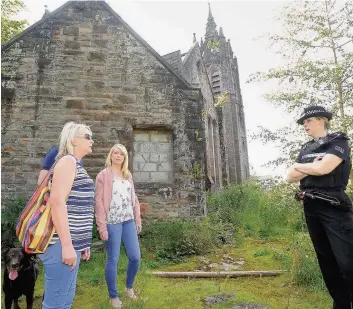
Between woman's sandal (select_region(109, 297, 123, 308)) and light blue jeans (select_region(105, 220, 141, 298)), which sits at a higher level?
light blue jeans (select_region(105, 220, 141, 298))

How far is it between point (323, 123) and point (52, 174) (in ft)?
8.74

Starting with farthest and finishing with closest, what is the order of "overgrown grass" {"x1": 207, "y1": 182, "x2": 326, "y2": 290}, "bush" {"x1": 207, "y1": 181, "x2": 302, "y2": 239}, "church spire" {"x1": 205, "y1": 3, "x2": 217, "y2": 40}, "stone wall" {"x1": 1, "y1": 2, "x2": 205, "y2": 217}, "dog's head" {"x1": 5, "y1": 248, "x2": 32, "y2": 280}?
1. "church spire" {"x1": 205, "y1": 3, "x2": 217, "y2": 40}
2. "stone wall" {"x1": 1, "y1": 2, "x2": 205, "y2": 217}
3. "bush" {"x1": 207, "y1": 181, "x2": 302, "y2": 239}
4. "overgrown grass" {"x1": 207, "y1": 182, "x2": 326, "y2": 290}
5. "dog's head" {"x1": 5, "y1": 248, "x2": 32, "y2": 280}

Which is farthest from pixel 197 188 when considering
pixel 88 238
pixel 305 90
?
pixel 88 238

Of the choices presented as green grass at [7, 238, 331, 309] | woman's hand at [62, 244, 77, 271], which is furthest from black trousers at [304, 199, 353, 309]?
woman's hand at [62, 244, 77, 271]

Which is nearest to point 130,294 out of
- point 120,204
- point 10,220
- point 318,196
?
point 120,204

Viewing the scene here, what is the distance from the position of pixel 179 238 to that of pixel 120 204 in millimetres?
3463

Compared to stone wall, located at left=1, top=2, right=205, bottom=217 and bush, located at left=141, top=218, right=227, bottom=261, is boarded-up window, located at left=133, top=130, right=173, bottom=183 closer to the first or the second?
stone wall, located at left=1, top=2, right=205, bottom=217

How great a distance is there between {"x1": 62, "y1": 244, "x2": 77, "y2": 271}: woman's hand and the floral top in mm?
1671

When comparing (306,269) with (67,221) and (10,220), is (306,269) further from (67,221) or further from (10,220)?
(10,220)

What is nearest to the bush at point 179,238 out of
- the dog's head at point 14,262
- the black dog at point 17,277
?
the black dog at point 17,277

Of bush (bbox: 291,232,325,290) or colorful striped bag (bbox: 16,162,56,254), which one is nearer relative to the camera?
colorful striped bag (bbox: 16,162,56,254)

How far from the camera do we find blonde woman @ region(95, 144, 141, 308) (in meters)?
3.83

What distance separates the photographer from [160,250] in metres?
6.67

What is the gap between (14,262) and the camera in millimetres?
3775
